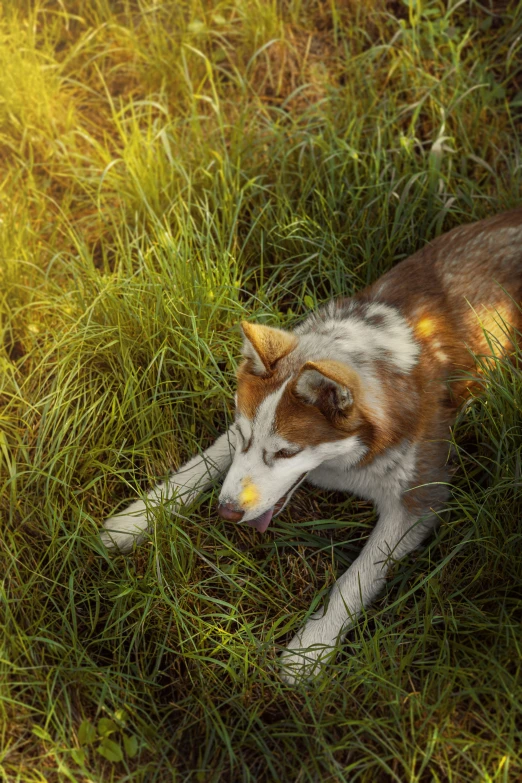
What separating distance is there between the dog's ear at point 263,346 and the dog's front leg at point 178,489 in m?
0.46

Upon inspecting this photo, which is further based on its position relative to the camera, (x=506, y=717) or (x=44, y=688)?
(x=44, y=688)

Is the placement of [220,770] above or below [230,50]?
below

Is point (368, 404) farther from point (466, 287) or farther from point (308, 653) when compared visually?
point (308, 653)

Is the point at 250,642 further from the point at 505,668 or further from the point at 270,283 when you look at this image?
the point at 270,283

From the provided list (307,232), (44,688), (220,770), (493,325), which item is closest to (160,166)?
(307,232)

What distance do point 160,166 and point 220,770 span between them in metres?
3.19

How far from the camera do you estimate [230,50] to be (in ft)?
16.5

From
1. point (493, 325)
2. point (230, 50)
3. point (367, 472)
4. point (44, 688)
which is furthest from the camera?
point (230, 50)

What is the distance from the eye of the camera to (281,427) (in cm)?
299

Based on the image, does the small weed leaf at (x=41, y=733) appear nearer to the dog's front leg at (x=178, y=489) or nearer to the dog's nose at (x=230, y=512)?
the dog's front leg at (x=178, y=489)

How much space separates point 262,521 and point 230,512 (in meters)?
0.31

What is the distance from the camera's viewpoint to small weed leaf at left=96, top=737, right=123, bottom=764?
2887 mm

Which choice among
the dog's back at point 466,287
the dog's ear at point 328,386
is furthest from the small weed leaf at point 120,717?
the dog's back at point 466,287

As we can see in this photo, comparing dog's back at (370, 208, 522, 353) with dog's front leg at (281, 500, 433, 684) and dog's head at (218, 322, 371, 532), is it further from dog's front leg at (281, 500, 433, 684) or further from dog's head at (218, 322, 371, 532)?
dog's front leg at (281, 500, 433, 684)
